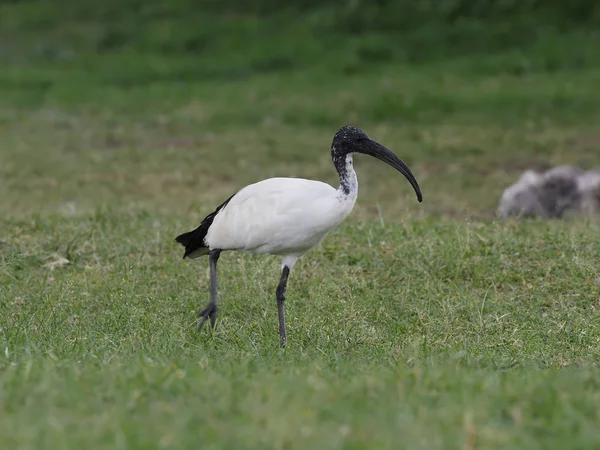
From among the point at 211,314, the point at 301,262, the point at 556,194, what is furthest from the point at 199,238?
the point at 556,194

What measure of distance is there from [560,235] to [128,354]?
412 cm

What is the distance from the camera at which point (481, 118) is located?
52.4ft

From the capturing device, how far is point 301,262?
8195 millimetres

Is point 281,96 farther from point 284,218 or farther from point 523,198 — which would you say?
point 284,218

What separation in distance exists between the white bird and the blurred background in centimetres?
278

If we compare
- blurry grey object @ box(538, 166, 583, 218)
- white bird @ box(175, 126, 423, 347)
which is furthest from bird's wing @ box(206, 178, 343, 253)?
blurry grey object @ box(538, 166, 583, 218)

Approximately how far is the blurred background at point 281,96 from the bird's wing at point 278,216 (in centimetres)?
285

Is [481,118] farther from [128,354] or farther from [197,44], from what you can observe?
[128,354]

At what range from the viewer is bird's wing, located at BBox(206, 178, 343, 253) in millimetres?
6160

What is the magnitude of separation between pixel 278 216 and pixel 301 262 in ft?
6.63

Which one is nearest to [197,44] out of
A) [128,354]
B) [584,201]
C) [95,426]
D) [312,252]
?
[584,201]

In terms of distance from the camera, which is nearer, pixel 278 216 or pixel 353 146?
pixel 278 216

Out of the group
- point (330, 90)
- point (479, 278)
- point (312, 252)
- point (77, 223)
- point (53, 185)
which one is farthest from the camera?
point (330, 90)

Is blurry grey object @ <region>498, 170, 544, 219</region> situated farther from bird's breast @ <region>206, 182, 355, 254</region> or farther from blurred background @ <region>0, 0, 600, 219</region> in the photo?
bird's breast @ <region>206, 182, 355, 254</region>
